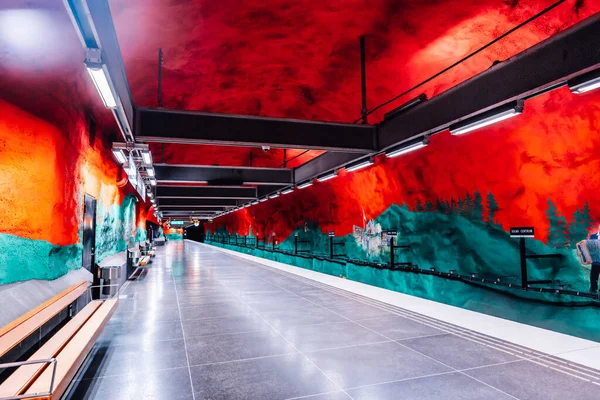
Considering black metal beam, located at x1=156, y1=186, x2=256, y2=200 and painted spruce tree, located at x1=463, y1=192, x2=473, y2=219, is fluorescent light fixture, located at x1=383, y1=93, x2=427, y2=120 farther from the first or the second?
black metal beam, located at x1=156, y1=186, x2=256, y2=200

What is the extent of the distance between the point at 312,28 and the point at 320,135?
180 centimetres

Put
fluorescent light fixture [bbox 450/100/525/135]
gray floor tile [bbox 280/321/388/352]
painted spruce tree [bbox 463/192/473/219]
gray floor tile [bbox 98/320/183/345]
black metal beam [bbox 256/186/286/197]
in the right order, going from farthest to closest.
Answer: black metal beam [bbox 256/186/286/197]
painted spruce tree [bbox 463/192/473/219]
gray floor tile [bbox 98/320/183/345]
gray floor tile [bbox 280/321/388/352]
fluorescent light fixture [bbox 450/100/525/135]

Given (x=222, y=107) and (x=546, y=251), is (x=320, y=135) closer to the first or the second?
(x=546, y=251)

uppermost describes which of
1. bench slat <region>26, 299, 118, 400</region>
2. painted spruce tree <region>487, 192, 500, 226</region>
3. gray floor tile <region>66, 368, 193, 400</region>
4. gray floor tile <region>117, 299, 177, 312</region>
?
painted spruce tree <region>487, 192, 500, 226</region>

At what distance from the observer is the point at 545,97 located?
5547 millimetres

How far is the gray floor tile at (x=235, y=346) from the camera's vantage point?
401 cm

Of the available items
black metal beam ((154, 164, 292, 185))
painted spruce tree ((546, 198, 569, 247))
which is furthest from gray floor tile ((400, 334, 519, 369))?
black metal beam ((154, 164, 292, 185))

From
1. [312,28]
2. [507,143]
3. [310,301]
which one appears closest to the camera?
[312,28]

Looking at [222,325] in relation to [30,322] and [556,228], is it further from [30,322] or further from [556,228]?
[556,228]

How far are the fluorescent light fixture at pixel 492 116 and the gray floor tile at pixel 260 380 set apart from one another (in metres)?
3.49

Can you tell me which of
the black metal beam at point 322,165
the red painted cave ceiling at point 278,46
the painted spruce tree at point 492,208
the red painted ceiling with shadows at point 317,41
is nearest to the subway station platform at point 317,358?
the painted spruce tree at point 492,208

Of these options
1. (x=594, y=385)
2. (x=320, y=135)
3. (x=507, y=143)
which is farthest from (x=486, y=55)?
(x=594, y=385)

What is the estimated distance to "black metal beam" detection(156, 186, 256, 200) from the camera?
16172 millimetres

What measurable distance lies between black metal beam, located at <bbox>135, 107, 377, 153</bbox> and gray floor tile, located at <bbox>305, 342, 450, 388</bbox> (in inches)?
136
